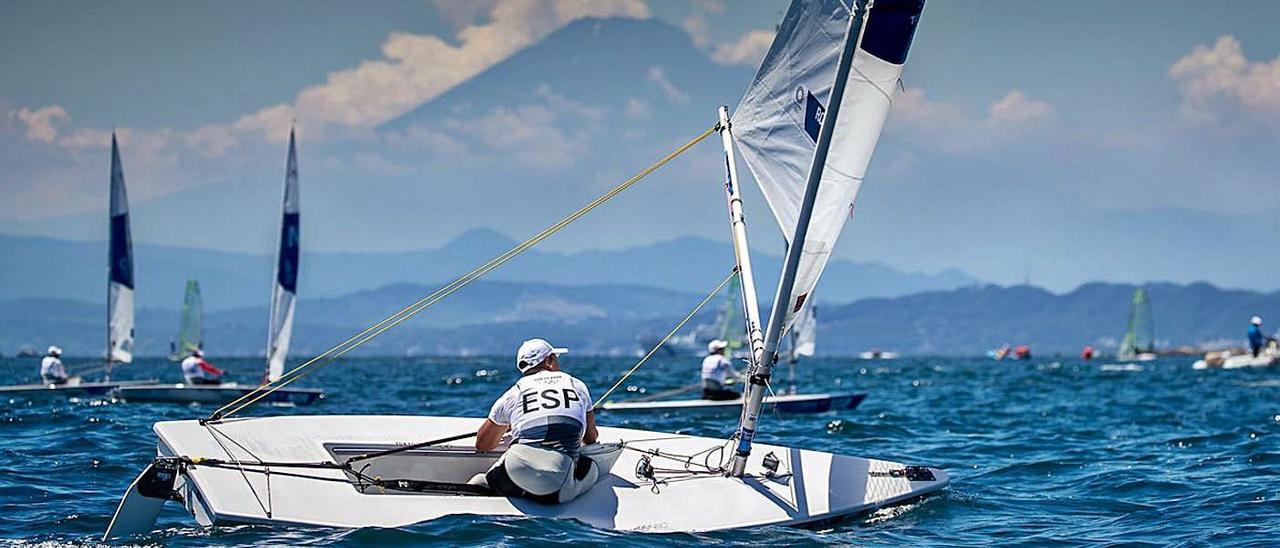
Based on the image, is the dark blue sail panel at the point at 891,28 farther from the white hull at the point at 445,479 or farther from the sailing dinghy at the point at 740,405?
the sailing dinghy at the point at 740,405

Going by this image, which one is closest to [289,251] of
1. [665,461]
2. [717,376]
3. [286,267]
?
→ [286,267]

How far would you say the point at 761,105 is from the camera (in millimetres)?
14102

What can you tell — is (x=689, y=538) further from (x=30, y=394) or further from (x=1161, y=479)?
(x=30, y=394)

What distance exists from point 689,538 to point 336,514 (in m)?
2.77

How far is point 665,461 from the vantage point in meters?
13.2

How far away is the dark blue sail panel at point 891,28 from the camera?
38.7 feet

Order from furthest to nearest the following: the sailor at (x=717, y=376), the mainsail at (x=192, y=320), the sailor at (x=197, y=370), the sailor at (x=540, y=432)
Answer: the mainsail at (x=192, y=320) → the sailor at (x=197, y=370) → the sailor at (x=717, y=376) → the sailor at (x=540, y=432)

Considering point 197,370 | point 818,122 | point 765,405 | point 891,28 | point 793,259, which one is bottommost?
point 765,405

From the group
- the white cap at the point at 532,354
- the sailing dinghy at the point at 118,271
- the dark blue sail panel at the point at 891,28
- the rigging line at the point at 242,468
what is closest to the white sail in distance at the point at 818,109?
the dark blue sail panel at the point at 891,28

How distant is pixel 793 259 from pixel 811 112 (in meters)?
1.62

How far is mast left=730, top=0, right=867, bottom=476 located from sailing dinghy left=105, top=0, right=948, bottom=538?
0.01 metres

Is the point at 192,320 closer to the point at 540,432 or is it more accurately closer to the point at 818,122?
the point at 818,122

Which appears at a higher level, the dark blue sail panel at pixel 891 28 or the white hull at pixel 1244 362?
the dark blue sail panel at pixel 891 28

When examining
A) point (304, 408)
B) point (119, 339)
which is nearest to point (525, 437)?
point (304, 408)
